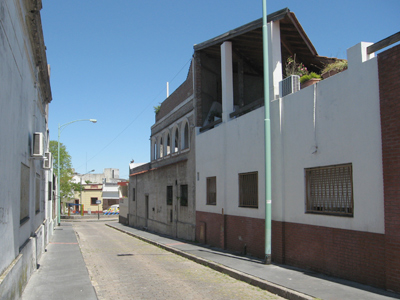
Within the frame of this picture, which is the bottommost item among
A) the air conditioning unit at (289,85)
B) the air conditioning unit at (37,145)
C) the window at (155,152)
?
the air conditioning unit at (37,145)

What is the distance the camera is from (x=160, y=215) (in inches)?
950

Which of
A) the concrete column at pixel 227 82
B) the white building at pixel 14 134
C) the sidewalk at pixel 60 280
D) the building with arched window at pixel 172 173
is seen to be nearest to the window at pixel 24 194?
the white building at pixel 14 134

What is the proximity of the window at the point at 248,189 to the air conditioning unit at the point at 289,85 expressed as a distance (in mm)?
2870

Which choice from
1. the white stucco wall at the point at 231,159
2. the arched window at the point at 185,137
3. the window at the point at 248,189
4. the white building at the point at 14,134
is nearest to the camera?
the white building at the point at 14,134

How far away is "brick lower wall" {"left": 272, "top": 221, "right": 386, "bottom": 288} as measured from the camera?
7633 mm

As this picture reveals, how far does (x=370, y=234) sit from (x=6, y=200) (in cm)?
684

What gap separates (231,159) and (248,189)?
1.63 meters

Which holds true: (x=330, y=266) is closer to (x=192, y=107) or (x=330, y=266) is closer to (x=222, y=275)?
(x=222, y=275)

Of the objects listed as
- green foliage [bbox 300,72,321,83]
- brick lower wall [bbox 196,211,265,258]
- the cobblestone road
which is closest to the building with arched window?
brick lower wall [bbox 196,211,265,258]

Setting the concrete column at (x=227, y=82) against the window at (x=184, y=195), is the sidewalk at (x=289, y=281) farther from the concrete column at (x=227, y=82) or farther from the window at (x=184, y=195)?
the window at (x=184, y=195)

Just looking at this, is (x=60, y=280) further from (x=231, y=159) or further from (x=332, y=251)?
(x=231, y=159)

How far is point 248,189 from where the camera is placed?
517 inches

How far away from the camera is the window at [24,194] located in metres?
8.73

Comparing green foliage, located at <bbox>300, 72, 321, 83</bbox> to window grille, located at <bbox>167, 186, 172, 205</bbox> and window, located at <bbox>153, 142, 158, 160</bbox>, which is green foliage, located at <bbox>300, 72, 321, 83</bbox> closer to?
window grille, located at <bbox>167, 186, 172, 205</bbox>
